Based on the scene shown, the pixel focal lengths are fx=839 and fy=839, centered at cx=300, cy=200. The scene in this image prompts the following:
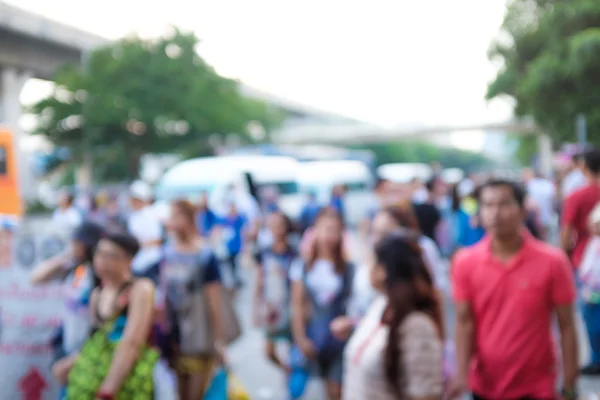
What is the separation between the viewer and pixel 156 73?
34000mm

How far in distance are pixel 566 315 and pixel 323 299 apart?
1.79 meters

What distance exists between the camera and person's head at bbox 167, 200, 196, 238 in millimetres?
5168

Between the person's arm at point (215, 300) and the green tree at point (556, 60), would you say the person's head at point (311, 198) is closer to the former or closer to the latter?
the green tree at point (556, 60)

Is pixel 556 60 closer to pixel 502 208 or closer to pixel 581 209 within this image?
pixel 581 209

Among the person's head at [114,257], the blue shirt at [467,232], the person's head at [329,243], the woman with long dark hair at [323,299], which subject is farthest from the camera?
the blue shirt at [467,232]

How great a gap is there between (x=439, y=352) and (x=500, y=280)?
0.57 metres

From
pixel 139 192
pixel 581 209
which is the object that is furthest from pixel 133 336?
pixel 139 192

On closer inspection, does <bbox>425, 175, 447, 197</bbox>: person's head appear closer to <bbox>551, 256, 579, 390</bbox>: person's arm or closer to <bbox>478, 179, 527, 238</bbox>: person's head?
<bbox>478, 179, 527, 238</bbox>: person's head

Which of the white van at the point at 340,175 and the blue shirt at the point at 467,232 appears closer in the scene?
the blue shirt at the point at 467,232

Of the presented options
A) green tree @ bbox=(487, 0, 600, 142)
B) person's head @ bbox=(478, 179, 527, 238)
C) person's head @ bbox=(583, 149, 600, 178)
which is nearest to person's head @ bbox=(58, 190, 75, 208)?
person's head @ bbox=(583, 149, 600, 178)

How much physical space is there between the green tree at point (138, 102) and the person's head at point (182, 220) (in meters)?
29.0

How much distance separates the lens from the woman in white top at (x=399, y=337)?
2.86 metres

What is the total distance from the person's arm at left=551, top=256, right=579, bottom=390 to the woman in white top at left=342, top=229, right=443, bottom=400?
0.53m

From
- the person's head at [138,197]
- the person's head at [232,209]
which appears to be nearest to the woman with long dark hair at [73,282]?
the person's head at [138,197]
